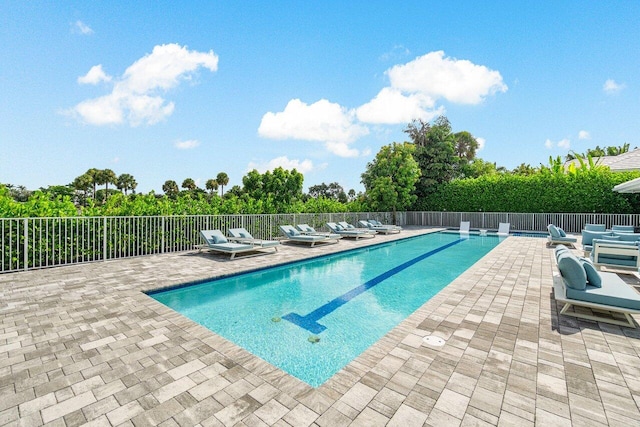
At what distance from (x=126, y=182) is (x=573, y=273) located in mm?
73506

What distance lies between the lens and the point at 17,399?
234 cm

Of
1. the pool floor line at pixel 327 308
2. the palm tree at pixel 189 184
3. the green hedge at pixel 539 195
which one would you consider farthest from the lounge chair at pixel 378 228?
the palm tree at pixel 189 184

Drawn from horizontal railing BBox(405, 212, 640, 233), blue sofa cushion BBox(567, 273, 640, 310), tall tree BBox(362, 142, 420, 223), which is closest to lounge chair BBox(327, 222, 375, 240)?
tall tree BBox(362, 142, 420, 223)

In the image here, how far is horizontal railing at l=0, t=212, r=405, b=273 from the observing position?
279 inches

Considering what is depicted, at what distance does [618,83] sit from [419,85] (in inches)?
345

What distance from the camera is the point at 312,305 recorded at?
5.62 meters

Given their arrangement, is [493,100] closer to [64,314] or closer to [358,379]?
[358,379]

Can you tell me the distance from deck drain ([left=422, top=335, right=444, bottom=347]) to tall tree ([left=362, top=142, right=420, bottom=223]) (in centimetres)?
1964

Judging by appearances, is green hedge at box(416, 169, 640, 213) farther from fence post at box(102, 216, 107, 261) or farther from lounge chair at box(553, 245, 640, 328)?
fence post at box(102, 216, 107, 261)

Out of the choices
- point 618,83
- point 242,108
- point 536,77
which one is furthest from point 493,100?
point 242,108

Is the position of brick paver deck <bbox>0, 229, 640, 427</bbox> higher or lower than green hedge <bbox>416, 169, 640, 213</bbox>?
lower

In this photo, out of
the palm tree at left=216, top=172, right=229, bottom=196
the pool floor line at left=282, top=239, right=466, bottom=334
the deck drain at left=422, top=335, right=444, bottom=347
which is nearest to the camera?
the deck drain at left=422, top=335, right=444, bottom=347

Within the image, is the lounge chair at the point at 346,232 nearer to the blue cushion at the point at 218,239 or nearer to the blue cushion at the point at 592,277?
the blue cushion at the point at 218,239

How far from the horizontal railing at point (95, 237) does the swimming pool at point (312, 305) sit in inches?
168
